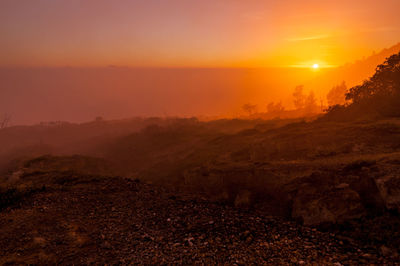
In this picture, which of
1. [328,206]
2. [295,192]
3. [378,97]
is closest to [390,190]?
[328,206]

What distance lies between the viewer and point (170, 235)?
30.2 feet

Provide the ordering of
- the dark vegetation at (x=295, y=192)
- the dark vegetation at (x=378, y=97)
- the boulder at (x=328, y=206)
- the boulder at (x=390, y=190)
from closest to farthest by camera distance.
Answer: the dark vegetation at (x=295, y=192) → the boulder at (x=390, y=190) → the boulder at (x=328, y=206) → the dark vegetation at (x=378, y=97)

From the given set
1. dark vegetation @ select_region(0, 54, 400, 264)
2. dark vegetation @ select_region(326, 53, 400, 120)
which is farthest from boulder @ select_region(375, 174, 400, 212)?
dark vegetation @ select_region(326, 53, 400, 120)

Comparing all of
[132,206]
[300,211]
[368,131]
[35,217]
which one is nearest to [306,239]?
[300,211]

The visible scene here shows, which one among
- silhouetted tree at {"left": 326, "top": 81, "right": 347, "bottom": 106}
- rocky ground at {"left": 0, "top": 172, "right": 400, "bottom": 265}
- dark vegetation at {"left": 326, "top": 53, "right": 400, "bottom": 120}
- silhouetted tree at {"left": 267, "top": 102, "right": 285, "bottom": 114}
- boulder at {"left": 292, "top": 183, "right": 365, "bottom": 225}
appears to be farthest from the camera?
silhouetted tree at {"left": 267, "top": 102, "right": 285, "bottom": 114}

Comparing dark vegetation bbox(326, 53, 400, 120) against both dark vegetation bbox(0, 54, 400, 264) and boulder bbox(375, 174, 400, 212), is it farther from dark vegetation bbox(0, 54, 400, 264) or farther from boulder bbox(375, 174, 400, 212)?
boulder bbox(375, 174, 400, 212)

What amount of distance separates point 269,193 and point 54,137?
109 m

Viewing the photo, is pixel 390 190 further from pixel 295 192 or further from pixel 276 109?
pixel 276 109

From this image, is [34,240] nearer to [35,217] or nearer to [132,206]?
[35,217]

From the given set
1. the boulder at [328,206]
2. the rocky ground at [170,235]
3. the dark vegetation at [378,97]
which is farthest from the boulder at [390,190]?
the dark vegetation at [378,97]

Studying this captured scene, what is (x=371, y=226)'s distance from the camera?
8398mm

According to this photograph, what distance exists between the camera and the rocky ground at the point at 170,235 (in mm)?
7441

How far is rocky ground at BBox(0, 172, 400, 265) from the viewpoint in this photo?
7441 mm

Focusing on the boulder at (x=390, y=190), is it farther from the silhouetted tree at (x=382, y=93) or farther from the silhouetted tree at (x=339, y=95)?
the silhouetted tree at (x=339, y=95)
